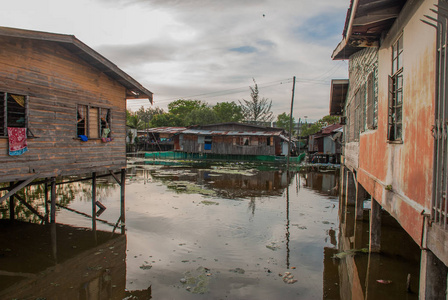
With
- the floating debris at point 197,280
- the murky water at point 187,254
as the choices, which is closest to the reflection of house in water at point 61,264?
the murky water at point 187,254

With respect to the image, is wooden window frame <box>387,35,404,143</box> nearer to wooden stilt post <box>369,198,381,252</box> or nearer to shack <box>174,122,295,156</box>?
wooden stilt post <box>369,198,381,252</box>

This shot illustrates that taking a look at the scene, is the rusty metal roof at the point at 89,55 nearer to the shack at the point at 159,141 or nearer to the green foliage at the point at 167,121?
the shack at the point at 159,141

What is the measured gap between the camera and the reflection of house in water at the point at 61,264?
674 cm

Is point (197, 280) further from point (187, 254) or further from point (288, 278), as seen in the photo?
point (288, 278)

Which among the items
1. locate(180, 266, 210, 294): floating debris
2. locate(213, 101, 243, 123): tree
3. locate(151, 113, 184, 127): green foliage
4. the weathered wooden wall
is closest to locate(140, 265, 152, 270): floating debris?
locate(180, 266, 210, 294): floating debris

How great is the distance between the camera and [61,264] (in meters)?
8.12

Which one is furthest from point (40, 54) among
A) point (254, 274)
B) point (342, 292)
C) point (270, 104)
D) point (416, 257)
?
point (270, 104)

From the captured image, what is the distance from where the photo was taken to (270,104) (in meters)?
69.1

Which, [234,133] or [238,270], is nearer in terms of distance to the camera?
[238,270]

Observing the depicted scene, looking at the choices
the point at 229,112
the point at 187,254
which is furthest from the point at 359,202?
the point at 229,112

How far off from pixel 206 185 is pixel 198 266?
13204mm

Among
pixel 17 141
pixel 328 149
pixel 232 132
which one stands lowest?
pixel 328 149

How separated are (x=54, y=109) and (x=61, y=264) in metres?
4.41

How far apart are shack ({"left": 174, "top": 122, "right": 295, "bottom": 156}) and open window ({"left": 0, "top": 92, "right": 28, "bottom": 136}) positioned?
32520 millimetres
